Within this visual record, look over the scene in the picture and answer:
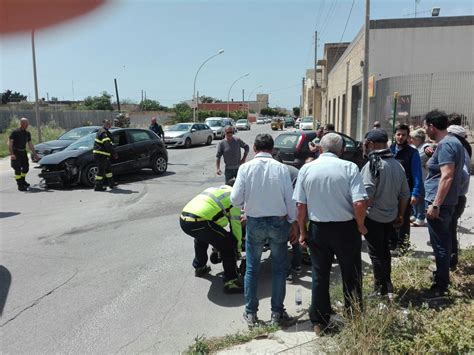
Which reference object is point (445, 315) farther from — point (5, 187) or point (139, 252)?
point (5, 187)

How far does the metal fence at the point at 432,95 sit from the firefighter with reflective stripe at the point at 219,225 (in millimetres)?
10655

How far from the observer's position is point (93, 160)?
1157cm

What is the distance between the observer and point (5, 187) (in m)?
11.6

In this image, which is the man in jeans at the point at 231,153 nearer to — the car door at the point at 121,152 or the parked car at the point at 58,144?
the car door at the point at 121,152

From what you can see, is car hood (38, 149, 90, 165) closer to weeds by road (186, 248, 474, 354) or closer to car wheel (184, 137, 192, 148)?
weeds by road (186, 248, 474, 354)

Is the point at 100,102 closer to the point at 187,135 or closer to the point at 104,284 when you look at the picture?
the point at 187,135

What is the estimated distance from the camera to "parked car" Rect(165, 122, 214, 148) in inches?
976

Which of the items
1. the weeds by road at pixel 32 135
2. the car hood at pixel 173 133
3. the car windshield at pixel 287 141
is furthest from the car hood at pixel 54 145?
the car hood at pixel 173 133

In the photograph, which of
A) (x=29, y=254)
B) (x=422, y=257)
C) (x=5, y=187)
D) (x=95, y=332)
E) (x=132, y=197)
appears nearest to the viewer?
(x=95, y=332)

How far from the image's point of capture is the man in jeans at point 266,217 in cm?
381

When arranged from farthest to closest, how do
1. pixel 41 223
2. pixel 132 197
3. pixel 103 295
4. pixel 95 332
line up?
1. pixel 132 197
2. pixel 41 223
3. pixel 103 295
4. pixel 95 332

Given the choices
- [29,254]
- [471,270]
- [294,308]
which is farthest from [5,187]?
[471,270]

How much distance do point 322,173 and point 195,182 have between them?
9184 millimetres

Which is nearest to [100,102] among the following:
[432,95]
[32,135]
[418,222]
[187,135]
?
[32,135]
